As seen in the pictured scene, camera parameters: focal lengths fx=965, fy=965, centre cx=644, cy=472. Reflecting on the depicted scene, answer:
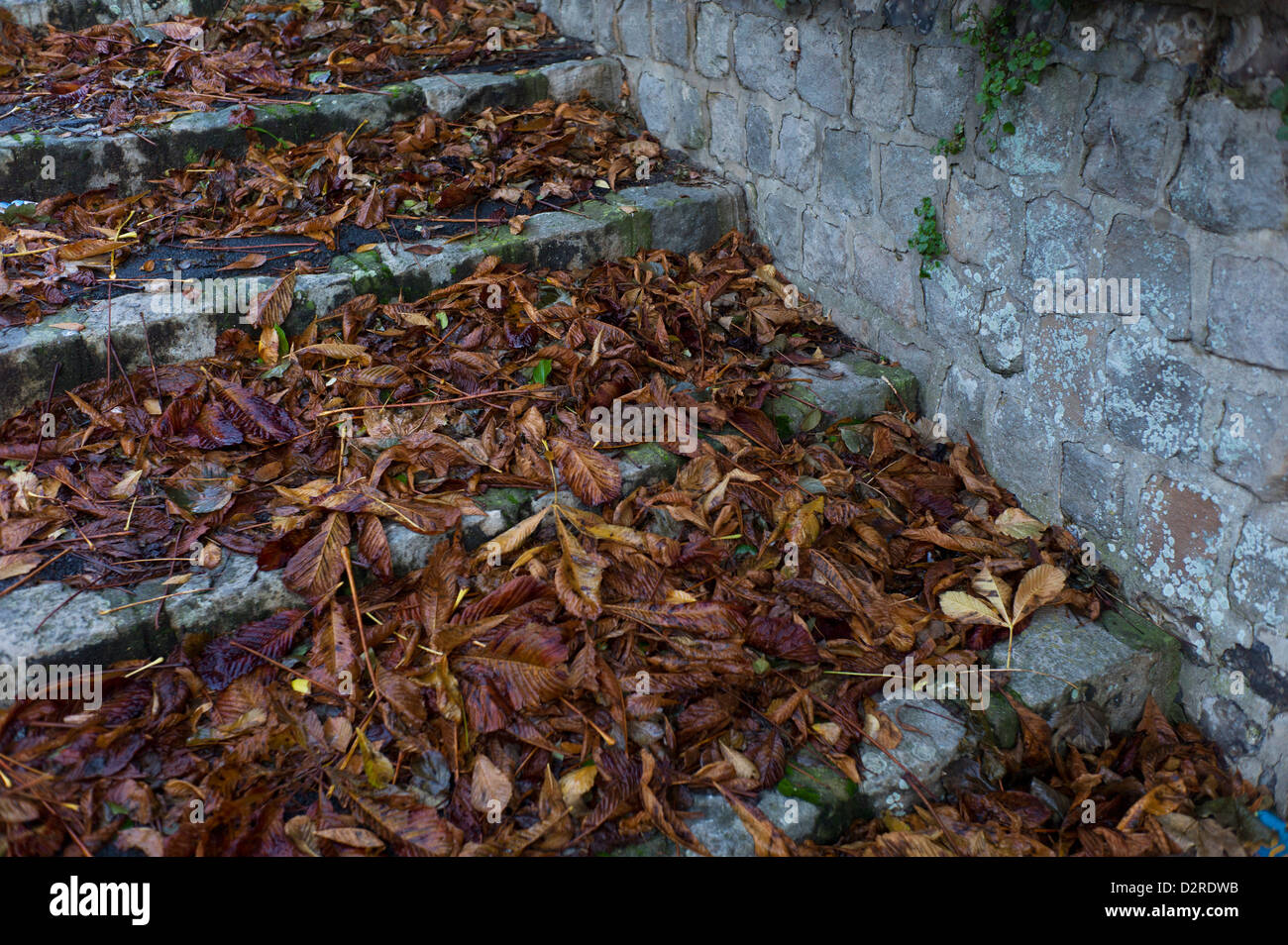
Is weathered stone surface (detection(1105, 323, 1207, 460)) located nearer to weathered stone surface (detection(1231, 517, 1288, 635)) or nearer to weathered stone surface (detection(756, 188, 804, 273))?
weathered stone surface (detection(1231, 517, 1288, 635))

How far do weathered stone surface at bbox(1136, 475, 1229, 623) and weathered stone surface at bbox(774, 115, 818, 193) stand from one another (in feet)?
4.99

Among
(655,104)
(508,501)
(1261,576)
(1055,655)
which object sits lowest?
→ (1055,655)

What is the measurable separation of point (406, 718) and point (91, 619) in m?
0.72

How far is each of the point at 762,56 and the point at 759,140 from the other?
0.27 metres

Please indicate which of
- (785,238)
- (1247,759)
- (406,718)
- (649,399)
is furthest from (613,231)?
(1247,759)

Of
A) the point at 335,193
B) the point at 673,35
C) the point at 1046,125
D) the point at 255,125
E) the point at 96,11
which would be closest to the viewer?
the point at 1046,125

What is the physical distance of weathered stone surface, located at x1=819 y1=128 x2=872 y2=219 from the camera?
295cm

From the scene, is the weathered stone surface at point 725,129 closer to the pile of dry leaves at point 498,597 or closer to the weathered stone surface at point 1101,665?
the pile of dry leaves at point 498,597

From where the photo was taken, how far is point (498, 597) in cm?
217

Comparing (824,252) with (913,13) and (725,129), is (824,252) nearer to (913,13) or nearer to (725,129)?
(725,129)

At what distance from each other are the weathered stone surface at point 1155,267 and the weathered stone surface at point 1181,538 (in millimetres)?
359

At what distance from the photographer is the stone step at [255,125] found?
3.18m

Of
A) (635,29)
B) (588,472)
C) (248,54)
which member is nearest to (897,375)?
(588,472)

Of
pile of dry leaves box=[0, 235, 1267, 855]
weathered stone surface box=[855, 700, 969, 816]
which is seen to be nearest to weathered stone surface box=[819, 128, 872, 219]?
pile of dry leaves box=[0, 235, 1267, 855]
